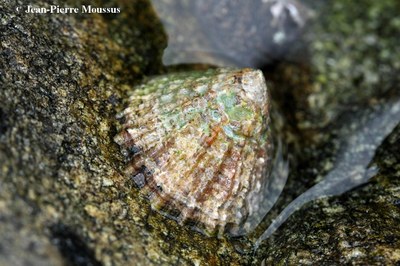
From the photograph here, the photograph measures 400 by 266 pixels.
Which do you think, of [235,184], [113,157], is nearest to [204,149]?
[235,184]

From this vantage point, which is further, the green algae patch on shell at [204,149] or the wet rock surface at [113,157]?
the green algae patch on shell at [204,149]

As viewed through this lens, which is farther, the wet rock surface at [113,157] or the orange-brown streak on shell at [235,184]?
the orange-brown streak on shell at [235,184]

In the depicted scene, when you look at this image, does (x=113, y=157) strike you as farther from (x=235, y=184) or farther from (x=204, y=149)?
(x=235, y=184)

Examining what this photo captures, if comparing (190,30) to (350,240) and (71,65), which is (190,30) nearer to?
(71,65)

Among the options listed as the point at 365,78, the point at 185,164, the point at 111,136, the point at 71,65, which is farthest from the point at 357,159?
the point at 71,65

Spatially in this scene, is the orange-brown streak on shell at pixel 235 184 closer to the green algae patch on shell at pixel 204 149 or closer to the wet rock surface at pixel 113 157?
the green algae patch on shell at pixel 204 149

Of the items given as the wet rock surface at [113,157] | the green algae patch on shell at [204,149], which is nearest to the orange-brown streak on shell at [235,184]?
the green algae patch on shell at [204,149]

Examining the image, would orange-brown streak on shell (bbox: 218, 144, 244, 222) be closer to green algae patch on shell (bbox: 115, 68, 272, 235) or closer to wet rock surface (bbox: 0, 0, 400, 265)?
green algae patch on shell (bbox: 115, 68, 272, 235)
